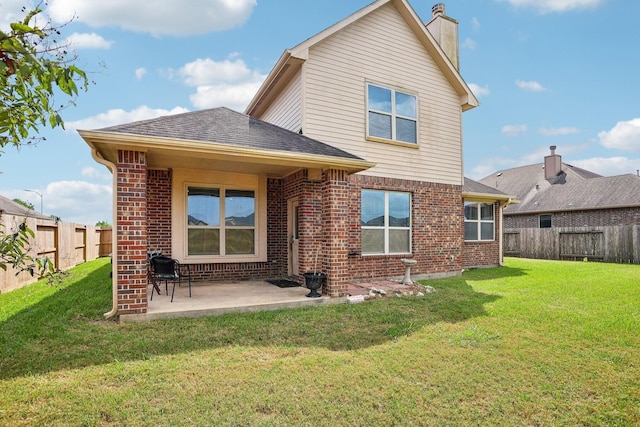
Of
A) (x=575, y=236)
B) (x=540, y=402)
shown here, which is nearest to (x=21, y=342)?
(x=540, y=402)

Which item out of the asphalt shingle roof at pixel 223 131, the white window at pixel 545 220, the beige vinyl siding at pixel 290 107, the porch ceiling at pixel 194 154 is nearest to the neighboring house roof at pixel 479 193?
the beige vinyl siding at pixel 290 107

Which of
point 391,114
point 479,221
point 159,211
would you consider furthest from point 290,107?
point 479,221

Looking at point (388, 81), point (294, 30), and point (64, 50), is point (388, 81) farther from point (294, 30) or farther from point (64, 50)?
point (64, 50)

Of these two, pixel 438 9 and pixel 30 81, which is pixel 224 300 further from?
pixel 438 9

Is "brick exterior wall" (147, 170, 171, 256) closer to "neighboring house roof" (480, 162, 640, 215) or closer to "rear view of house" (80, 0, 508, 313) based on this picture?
"rear view of house" (80, 0, 508, 313)

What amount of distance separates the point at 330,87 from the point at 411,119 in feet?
9.35

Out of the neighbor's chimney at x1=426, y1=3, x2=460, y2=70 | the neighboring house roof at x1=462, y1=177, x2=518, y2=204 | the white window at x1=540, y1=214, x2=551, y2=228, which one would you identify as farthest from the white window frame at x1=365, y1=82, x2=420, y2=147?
the white window at x1=540, y1=214, x2=551, y2=228

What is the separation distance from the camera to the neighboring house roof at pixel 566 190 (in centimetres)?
1853

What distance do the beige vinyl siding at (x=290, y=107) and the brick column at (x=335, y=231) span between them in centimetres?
242

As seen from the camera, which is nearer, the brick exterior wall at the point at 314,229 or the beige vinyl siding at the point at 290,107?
the brick exterior wall at the point at 314,229

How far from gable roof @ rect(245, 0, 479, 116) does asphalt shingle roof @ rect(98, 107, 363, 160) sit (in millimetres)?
1901

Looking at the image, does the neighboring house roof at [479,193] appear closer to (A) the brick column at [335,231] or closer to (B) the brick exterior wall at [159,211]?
(A) the brick column at [335,231]

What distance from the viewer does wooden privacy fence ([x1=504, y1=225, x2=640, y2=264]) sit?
1578 cm

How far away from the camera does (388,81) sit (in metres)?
9.86
